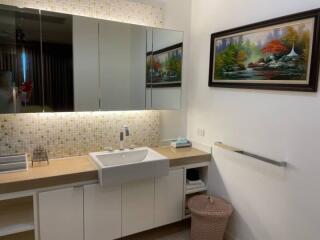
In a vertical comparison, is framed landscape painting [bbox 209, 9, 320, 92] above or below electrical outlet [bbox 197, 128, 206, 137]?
above

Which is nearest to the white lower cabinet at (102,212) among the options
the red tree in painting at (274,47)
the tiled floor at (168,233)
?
the tiled floor at (168,233)

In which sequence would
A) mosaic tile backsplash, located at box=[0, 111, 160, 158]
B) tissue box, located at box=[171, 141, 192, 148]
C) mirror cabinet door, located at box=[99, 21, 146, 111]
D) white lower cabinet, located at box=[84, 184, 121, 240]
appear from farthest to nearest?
tissue box, located at box=[171, 141, 192, 148]
mirror cabinet door, located at box=[99, 21, 146, 111]
mosaic tile backsplash, located at box=[0, 111, 160, 158]
white lower cabinet, located at box=[84, 184, 121, 240]

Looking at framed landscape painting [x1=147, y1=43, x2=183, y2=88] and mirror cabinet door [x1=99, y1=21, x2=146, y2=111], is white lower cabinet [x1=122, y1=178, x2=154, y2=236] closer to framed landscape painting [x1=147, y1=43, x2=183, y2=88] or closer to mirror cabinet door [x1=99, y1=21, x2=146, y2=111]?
mirror cabinet door [x1=99, y1=21, x2=146, y2=111]

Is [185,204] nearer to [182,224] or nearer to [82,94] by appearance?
[182,224]

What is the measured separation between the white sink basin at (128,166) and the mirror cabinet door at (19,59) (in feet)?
2.59

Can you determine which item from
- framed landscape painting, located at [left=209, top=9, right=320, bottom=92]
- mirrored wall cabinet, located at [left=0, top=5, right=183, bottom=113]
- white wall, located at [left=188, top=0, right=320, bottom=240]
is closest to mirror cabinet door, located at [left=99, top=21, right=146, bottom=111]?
mirrored wall cabinet, located at [left=0, top=5, right=183, bottom=113]

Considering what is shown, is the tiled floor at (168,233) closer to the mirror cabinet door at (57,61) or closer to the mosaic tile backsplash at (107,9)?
the mirror cabinet door at (57,61)

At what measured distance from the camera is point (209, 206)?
2527 millimetres

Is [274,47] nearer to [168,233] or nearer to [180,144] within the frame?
[180,144]

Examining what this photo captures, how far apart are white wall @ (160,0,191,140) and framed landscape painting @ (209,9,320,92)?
0.47 m

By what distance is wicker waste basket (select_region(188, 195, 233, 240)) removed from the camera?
2.33 metres

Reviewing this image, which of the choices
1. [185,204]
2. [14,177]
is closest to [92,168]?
[14,177]

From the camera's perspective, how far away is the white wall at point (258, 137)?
1839 mm

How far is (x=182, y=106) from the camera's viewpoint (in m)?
3.09
